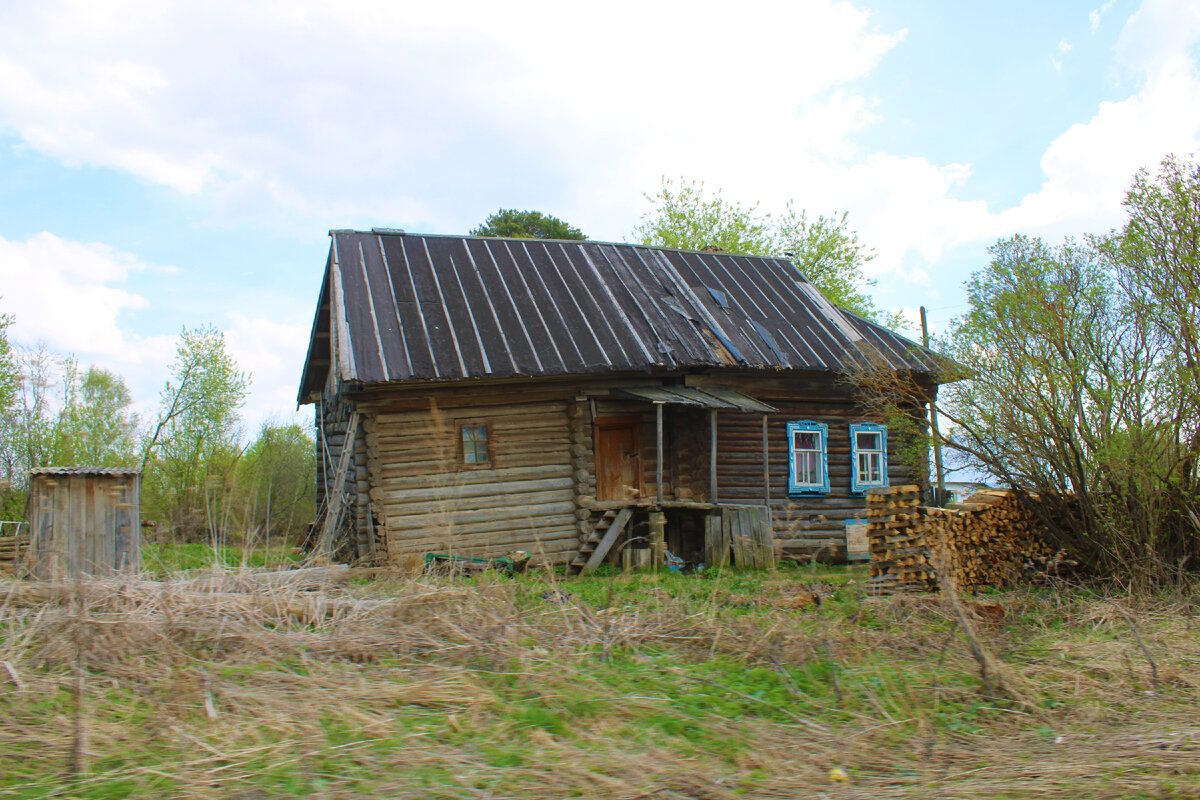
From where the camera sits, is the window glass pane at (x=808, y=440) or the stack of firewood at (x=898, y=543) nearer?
the stack of firewood at (x=898, y=543)

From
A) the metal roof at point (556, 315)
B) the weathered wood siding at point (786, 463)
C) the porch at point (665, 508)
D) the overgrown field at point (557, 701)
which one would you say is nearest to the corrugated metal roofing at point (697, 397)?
the porch at point (665, 508)

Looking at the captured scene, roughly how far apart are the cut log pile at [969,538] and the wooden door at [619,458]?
5431mm

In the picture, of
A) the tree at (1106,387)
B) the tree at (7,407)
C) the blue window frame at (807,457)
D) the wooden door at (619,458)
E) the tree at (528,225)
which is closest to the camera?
the tree at (1106,387)

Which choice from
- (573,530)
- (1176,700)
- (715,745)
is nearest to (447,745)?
(715,745)

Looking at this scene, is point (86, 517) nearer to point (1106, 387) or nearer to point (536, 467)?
point (536, 467)

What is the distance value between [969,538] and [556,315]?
298 inches

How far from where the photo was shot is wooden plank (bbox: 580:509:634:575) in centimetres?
1235

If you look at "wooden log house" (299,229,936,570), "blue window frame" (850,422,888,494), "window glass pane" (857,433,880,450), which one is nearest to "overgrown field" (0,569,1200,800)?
"wooden log house" (299,229,936,570)

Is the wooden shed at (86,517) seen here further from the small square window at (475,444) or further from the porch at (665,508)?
the porch at (665,508)

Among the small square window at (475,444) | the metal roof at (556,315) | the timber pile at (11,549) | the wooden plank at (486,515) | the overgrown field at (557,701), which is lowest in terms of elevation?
the overgrown field at (557,701)

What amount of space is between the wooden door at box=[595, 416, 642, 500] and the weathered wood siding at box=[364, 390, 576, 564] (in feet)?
3.06

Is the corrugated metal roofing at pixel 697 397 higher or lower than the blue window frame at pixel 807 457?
higher

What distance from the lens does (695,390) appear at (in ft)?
44.7

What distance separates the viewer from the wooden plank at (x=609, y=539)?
12.4 metres
